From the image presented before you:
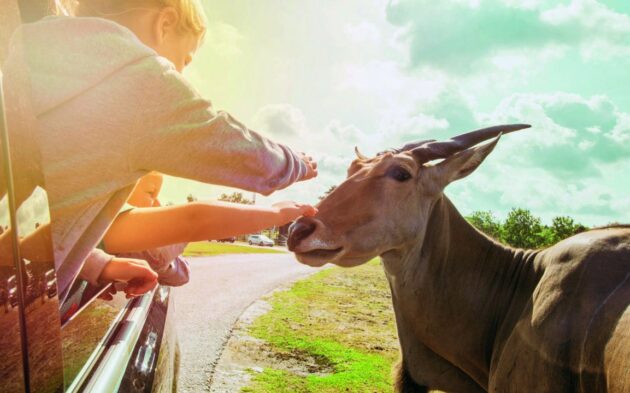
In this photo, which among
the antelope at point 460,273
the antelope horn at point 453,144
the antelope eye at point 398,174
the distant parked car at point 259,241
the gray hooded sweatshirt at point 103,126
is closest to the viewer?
the gray hooded sweatshirt at point 103,126

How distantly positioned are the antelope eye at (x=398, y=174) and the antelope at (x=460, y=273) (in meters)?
0.01

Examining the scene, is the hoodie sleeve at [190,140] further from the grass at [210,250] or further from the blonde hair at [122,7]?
the grass at [210,250]

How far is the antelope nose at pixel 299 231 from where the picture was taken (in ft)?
11.6

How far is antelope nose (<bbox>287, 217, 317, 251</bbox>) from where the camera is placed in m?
3.52

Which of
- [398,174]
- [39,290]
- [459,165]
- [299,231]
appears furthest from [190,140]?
[459,165]

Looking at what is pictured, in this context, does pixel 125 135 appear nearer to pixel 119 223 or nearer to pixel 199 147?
pixel 199 147

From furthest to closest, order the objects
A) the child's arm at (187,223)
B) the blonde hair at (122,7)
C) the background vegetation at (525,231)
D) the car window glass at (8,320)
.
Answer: the background vegetation at (525,231), the child's arm at (187,223), the blonde hair at (122,7), the car window glass at (8,320)

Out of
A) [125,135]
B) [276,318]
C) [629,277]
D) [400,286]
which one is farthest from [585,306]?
[276,318]

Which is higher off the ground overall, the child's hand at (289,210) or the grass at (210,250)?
the child's hand at (289,210)

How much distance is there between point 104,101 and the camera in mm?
1335

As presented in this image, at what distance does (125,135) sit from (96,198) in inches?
8.2

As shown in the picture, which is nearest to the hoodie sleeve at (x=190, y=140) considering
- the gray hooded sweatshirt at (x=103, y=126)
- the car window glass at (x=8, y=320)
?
the gray hooded sweatshirt at (x=103, y=126)

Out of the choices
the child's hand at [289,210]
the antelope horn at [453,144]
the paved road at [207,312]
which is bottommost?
the paved road at [207,312]

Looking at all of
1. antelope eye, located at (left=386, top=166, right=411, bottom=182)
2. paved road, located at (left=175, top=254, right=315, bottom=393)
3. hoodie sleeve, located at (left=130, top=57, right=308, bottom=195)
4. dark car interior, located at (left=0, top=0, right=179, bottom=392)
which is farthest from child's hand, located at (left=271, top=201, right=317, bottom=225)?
paved road, located at (left=175, top=254, right=315, bottom=393)
